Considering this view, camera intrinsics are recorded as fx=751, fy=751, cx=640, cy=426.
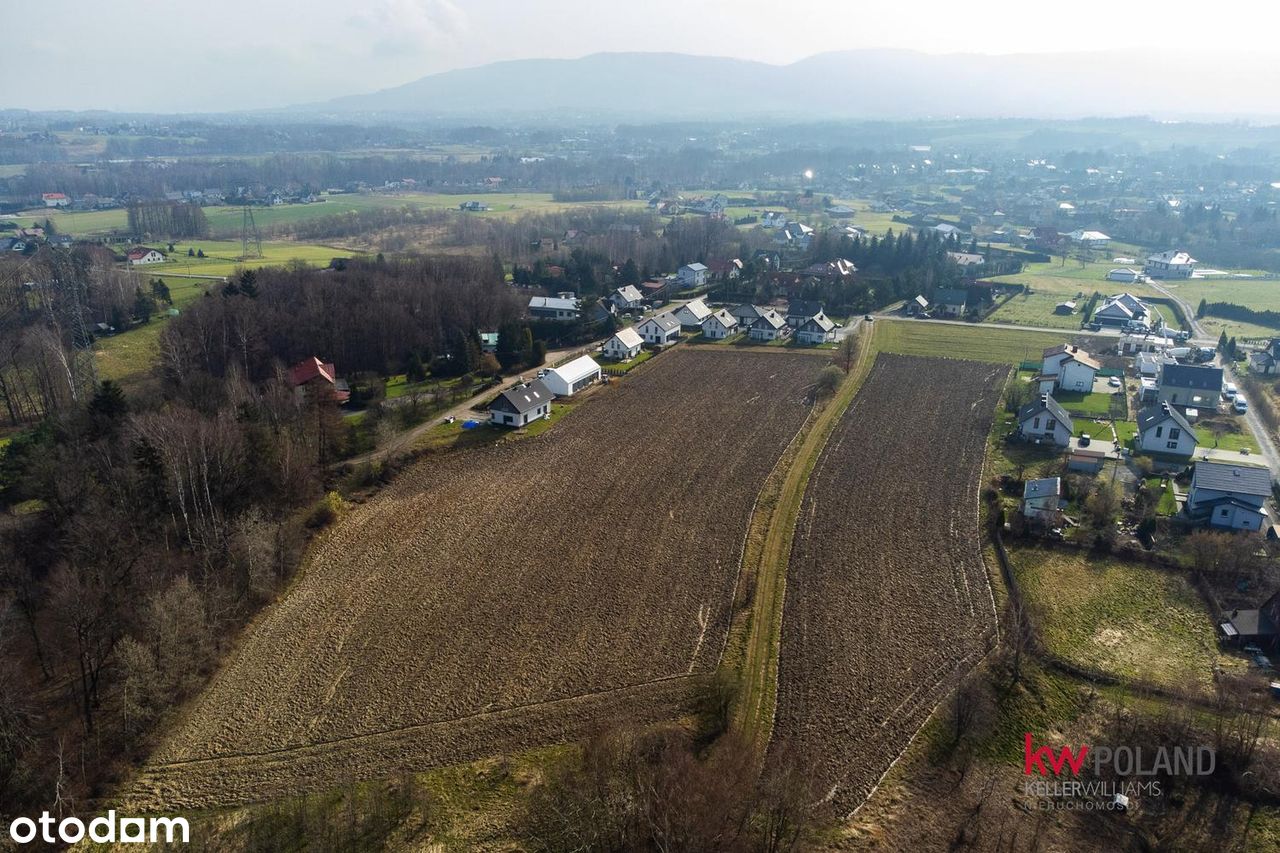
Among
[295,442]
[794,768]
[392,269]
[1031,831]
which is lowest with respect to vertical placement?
[1031,831]

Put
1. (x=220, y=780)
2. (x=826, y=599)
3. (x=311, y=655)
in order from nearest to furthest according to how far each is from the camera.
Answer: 1. (x=220, y=780)
2. (x=311, y=655)
3. (x=826, y=599)

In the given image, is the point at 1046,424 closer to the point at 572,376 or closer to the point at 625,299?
the point at 572,376

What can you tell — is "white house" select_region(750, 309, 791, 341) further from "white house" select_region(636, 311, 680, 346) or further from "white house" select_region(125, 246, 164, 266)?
"white house" select_region(125, 246, 164, 266)

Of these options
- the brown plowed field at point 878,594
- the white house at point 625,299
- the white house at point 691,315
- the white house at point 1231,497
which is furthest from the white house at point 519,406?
the white house at point 1231,497

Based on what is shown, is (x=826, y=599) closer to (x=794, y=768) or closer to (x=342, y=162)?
(x=794, y=768)

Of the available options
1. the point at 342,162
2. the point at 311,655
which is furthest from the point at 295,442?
the point at 342,162

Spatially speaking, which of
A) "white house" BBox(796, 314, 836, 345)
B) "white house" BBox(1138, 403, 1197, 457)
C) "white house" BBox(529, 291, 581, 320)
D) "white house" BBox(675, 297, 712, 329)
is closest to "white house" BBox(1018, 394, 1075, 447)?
"white house" BBox(1138, 403, 1197, 457)

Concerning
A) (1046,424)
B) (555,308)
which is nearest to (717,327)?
(555,308)
